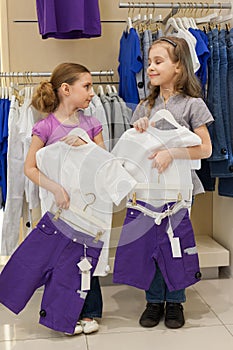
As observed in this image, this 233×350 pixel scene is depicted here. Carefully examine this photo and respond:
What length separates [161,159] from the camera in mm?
2406

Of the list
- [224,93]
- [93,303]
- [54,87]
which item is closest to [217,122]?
[224,93]

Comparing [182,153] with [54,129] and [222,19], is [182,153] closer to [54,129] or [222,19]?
[54,129]

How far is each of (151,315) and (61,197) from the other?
68cm

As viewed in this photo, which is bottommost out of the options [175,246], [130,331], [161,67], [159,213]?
[130,331]

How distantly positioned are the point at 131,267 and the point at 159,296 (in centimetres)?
23

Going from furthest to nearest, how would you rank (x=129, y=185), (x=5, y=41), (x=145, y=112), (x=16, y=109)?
(x=5, y=41) < (x=16, y=109) < (x=145, y=112) < (x=129, y=185)

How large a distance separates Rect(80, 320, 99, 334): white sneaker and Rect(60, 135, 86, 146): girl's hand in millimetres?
773

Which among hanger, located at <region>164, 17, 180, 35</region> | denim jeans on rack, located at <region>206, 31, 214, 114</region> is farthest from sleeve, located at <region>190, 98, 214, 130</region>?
hanger, located at <region>164, 17, 180, 35</region>

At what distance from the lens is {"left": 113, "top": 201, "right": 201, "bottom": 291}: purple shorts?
2.49 metres

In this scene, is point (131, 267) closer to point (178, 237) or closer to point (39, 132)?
point (178, 237)

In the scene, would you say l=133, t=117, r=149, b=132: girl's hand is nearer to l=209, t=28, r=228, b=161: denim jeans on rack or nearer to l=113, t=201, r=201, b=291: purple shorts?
l=113, t=201, r=201, b=291: purple shorts

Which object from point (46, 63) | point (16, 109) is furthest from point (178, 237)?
point (46, 63)

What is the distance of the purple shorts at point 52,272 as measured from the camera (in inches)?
95.7

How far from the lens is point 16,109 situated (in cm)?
279
